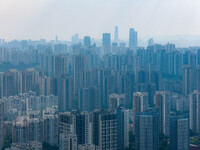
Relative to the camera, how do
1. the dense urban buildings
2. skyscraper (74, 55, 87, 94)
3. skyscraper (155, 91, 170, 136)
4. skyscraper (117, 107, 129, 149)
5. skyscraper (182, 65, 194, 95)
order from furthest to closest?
1. skyscraper (74, 55, 87, 94)
2. skyscraper (182, 65, 194, 95)
3. skyscraper (155, 91, 170, 136)
4. skyscraper (117, 107, 129, 149)
5. the dense urban buildings

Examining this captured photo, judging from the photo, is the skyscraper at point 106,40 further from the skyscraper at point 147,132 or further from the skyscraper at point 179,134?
the skyscraper at point 179,134

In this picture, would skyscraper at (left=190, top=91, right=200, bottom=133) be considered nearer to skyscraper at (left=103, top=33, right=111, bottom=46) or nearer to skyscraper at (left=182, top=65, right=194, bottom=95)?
skyscraper at (left=182, top=65, right=194, bottom=95)

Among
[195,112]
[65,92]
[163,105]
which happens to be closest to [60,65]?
[65,92]

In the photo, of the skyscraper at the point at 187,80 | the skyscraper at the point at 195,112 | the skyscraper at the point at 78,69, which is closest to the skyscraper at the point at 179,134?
the skyscraper at the point at 195,112

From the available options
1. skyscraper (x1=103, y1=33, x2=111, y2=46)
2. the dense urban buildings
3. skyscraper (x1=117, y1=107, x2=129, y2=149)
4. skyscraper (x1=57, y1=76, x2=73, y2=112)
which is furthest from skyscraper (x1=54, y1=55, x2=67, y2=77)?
skyscraper (x1=117, y1=107, x2=129, y2=149)

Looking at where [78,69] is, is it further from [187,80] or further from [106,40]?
[187,80]

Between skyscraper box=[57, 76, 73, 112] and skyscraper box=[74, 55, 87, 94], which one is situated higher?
skyscraper box=[74, 55, 87, 94]

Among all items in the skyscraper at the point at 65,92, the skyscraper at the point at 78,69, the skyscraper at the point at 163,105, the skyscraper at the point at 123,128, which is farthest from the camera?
the skyscraper at the point at 78,69
